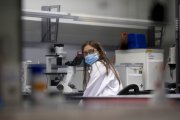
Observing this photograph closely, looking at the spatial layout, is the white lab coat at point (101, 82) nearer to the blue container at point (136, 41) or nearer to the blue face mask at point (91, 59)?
the blue face mask at point (91, 59)

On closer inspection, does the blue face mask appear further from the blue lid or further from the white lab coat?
the blue lid

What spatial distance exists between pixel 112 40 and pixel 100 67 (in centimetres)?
264

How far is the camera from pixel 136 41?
551cm

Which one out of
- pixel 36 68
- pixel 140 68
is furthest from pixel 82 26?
pixel 36 68

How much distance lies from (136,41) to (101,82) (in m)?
2.26

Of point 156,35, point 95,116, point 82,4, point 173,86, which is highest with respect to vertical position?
point 82,4

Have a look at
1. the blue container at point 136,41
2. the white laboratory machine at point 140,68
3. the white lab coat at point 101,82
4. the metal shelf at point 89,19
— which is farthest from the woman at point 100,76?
the blue container at point 136,41

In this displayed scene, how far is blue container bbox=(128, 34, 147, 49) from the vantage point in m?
5.52

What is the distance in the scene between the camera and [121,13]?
6.08m

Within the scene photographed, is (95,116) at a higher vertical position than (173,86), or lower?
higher

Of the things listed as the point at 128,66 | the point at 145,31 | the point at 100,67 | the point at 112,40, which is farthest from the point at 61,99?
the point at 145,31

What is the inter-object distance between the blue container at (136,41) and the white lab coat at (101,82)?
214 centimetres

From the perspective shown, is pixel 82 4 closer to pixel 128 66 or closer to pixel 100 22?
pixel 100 22

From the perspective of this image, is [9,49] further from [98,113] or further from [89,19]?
[89,19]
